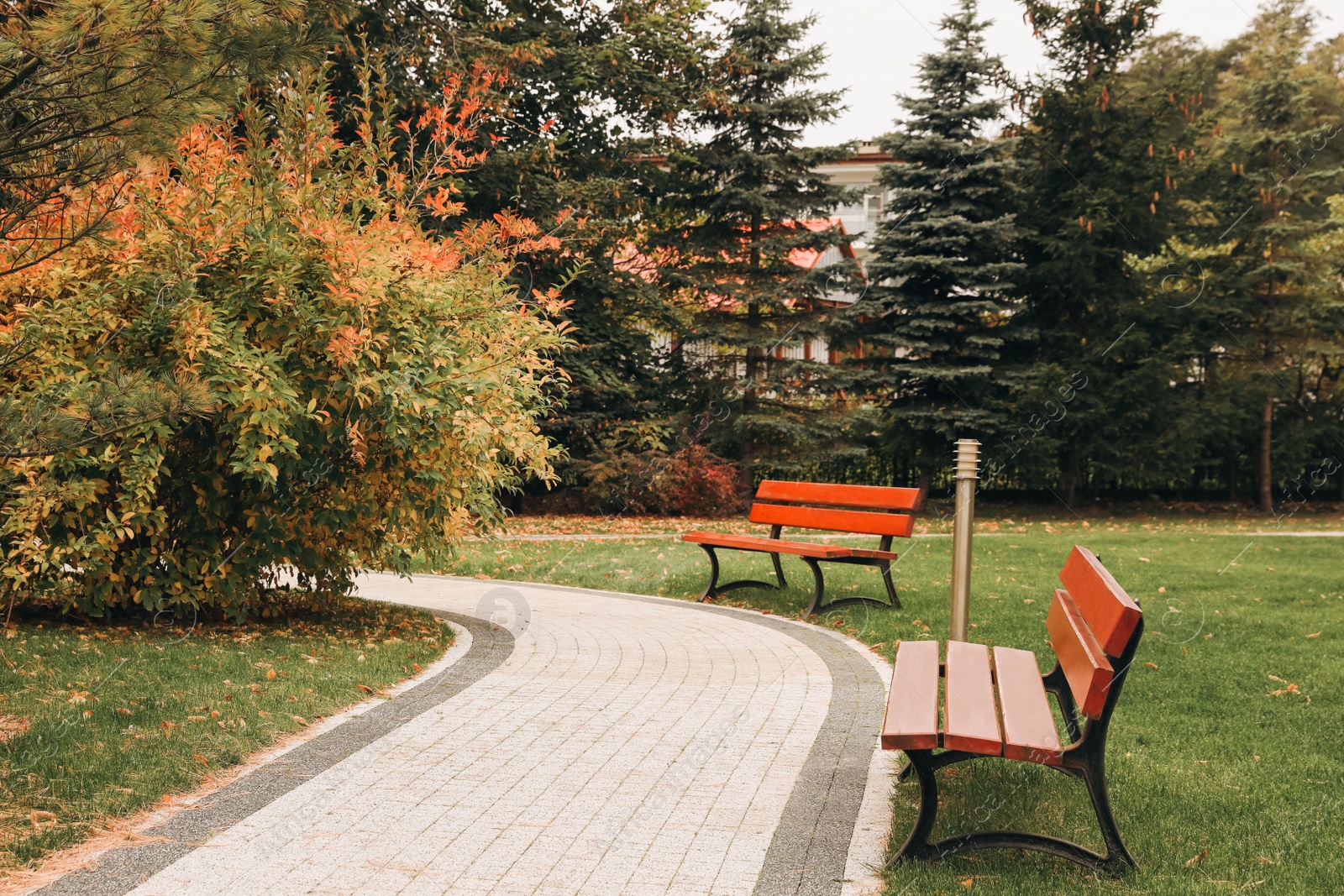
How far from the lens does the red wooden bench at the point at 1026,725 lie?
3.49 metres

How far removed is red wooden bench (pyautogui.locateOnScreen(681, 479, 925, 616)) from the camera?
28.9 ft

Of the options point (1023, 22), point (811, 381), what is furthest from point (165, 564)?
point (1023, 22)

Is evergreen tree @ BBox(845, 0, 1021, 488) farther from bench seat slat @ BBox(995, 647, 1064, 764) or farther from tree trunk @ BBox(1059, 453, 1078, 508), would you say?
bench seat slat @ BBox(995, 647, 1064, 764)

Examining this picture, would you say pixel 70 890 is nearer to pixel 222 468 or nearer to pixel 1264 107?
pixel 222 468

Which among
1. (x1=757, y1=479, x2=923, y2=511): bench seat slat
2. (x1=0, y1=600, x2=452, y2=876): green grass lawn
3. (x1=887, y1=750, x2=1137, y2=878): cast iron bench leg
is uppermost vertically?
(x1=757, y1=479, x2=923, y2=511): bench seat slat

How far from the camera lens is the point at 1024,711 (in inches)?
153

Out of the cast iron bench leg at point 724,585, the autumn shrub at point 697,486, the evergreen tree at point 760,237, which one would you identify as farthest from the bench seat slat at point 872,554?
the evergreen tree at point 760,237

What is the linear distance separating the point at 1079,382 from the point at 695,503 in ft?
25.5

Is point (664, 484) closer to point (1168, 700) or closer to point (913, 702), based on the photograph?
point (1168, 700)

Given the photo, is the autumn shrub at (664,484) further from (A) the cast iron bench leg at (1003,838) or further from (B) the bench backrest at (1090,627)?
(A) the cast iron bench leg at (1003,838)

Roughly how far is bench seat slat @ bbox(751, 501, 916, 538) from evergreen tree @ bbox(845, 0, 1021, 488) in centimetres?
1147

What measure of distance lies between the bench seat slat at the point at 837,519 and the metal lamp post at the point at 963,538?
281cm

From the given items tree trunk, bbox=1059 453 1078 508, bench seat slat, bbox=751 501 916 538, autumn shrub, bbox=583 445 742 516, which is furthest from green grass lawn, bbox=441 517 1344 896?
tree trunk, bbox=1059 453 1078 508

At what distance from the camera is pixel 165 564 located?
23.5ft
